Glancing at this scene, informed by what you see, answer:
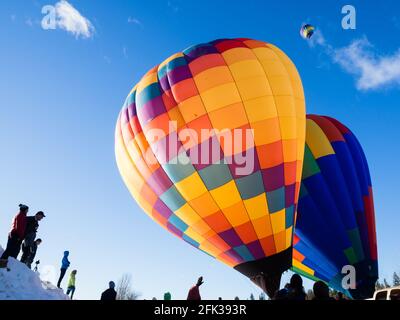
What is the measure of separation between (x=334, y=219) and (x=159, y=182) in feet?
23.0

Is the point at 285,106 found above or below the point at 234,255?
above

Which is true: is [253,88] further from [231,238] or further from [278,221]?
[231,238]

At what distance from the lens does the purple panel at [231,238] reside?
1005 cm

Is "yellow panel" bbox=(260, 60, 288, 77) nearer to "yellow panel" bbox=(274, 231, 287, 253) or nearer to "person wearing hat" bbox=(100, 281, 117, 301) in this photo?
"yellow panel" bbox=(274, 231, 287, 253)

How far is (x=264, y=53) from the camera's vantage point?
1169cm

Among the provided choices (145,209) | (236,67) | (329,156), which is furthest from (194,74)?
(329,156)

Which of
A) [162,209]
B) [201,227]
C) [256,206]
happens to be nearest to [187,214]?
[201,227]

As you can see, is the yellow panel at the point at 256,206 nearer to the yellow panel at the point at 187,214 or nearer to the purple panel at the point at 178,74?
the yellow panel at the point at 187,214

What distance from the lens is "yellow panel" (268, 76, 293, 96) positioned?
11.0 meters

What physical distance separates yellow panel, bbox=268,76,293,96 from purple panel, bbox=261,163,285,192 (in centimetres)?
233

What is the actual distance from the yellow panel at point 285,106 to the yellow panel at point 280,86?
17 centimetres

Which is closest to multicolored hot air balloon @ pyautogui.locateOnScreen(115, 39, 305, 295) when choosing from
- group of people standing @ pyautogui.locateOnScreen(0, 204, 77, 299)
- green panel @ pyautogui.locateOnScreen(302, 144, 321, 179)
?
green panel @ pyautogui.locateOnScreen(302, 144, 321, 179)

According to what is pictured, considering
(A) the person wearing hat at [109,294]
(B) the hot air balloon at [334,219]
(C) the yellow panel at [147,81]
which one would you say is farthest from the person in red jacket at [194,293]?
(B) the hot air balloon at [334,219]

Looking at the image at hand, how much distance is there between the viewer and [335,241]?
13453 millimetres
